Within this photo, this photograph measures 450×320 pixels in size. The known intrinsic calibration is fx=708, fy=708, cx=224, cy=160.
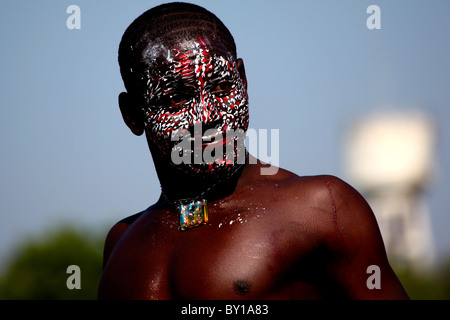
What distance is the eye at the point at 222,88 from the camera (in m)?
3.76

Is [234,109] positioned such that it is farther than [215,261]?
Yes

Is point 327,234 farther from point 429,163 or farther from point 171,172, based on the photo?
point 429,163

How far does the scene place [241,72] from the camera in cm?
409

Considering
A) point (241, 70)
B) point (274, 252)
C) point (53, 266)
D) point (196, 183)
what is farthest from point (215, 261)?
point (53, 266)

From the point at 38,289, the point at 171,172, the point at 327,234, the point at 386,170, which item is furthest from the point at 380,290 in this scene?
the point at 386,170

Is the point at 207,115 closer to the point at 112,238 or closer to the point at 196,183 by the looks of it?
the point at 196,183

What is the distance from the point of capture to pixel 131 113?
4.11m

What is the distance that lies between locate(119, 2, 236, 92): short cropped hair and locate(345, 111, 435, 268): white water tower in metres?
56.2

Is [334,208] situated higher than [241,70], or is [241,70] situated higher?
[241,70]

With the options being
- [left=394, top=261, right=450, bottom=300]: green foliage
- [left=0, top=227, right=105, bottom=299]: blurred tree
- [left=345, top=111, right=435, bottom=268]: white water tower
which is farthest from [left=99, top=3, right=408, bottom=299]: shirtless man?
[left=345, top=111, right=435, bottom=268]: white water tower

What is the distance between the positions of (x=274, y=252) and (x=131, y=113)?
1.26 meters

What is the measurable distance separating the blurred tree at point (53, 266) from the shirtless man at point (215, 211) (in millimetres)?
18094

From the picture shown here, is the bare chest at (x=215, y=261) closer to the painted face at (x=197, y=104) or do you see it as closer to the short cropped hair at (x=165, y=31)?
the painted face at (x=197, y=104)

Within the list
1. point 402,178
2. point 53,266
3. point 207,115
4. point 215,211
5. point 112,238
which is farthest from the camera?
point 402,178
